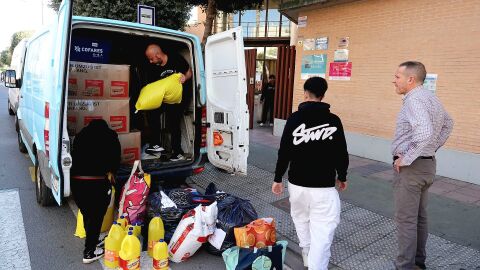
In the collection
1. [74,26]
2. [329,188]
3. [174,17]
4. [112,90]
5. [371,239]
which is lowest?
[371,239]

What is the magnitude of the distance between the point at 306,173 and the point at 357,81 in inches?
208

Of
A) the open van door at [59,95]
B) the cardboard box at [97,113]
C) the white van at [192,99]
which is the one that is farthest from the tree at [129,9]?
the open van door at [59,95]

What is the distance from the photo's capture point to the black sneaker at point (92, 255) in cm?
330

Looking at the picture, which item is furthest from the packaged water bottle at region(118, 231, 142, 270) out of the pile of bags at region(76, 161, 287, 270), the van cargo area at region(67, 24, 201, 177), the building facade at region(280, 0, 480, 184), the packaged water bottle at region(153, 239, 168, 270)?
the building facade at region(280, 0, 480, 184)

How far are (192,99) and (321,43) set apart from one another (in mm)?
4373

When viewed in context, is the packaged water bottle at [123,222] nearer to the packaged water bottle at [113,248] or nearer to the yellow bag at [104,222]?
the packaged water bottle at [113,248]

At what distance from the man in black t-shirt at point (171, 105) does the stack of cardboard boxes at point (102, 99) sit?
45 cm

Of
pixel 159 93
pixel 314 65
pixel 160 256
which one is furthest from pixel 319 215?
pixel 314 65

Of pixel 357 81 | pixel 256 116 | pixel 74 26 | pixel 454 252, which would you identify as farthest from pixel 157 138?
pixel 256 116

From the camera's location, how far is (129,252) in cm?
307

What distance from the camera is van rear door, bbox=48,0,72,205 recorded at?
321 centimetres

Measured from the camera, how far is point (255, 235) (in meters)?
3.29

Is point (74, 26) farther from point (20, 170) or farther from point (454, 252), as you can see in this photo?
point (454, 252)

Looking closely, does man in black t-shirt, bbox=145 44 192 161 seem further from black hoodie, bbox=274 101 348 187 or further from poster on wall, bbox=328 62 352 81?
poster on wall, bbox=328 62 352 81
